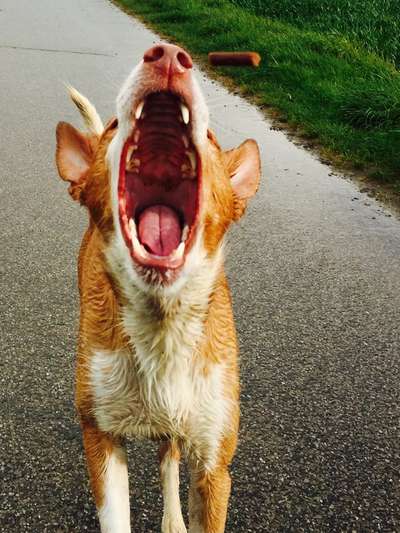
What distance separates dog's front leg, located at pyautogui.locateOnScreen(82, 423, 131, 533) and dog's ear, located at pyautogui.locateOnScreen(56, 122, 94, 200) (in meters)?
0.93

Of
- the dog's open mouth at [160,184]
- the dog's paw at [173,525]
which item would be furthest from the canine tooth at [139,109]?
the dog's paw at [173,525]

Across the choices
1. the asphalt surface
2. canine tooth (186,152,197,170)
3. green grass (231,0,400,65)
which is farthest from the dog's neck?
green grass (231,0,400,65)

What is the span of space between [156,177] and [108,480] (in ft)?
3.75

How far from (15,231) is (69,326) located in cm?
145

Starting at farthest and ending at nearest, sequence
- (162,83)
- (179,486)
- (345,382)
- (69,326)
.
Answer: (69,326)
(345,382)
(179,486)
(162,83)

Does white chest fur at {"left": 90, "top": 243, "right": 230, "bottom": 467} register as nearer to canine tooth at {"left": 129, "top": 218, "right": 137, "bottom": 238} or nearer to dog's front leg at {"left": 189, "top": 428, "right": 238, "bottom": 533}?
dog's front leg at {"left": 189, "top": 428, "right": 238, "bottom": 533}

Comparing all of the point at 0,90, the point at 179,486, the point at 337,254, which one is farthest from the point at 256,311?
the point at 0,90

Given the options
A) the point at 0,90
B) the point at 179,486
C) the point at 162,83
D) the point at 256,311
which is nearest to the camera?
the point at 162,83

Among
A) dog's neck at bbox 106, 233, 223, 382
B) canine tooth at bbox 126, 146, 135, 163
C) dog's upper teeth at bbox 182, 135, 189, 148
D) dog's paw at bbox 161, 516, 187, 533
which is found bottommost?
dog's paw at bbox 161, 516, 187, 533

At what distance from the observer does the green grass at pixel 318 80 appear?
7.36m

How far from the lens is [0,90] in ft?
29.6

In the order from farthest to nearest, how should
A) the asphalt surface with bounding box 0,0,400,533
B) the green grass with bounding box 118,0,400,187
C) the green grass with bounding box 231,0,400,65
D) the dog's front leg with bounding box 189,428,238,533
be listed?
1. the green grass with bounding box 231,0,400,65
2. the green grass with bounding box 118,0,400,187
3. the asphalt surface with bounding box 0,0,400,533
4. the dog's front leg with bounding box 189,428,238,533

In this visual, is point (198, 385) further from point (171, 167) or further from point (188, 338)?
point (171, 167)

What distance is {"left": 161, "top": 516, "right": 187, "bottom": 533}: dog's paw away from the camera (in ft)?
8.84
